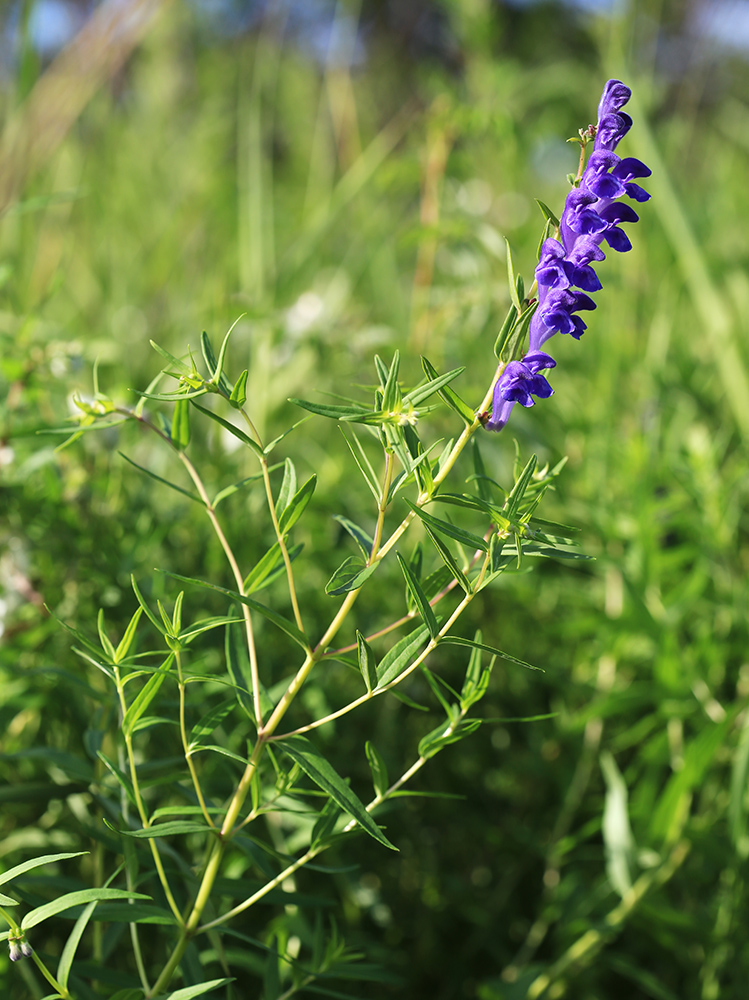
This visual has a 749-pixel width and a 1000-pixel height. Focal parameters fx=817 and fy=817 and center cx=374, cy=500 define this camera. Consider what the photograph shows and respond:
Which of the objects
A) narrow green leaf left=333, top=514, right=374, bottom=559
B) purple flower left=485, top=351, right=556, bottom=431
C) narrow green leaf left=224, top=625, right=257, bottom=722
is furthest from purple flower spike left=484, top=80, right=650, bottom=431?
narrow green leaf left=224, top=625, right=257, bottom=722

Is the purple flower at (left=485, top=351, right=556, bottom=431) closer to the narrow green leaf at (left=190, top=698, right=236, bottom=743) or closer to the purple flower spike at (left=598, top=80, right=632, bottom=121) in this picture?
the purple flower spike at (left=598, top=80, right=632, bottom=121)

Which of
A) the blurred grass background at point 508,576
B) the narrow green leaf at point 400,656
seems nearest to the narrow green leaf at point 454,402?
the narrow green leaf at point 400,656

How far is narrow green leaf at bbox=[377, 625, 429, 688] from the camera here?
15.7 inches

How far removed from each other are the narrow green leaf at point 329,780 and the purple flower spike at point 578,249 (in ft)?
0.60

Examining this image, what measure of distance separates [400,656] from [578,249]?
0.21m

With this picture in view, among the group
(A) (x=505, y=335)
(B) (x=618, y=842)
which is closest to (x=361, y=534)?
(A) (x=505, y=335)

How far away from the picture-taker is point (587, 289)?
1.17 ft

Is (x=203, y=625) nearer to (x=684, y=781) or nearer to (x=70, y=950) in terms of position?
(x=70, y=950)

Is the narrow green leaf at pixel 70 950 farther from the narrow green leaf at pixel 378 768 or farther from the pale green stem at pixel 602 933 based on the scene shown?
the pale green stem at pixel 602 933

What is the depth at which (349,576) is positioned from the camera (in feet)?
1.25

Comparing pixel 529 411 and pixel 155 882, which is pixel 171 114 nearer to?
pixel 529 411

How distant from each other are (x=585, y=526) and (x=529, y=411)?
0.64ft

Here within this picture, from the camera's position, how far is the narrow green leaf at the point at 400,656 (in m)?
0.40

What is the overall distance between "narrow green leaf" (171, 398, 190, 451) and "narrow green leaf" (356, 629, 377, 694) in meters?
0.17
